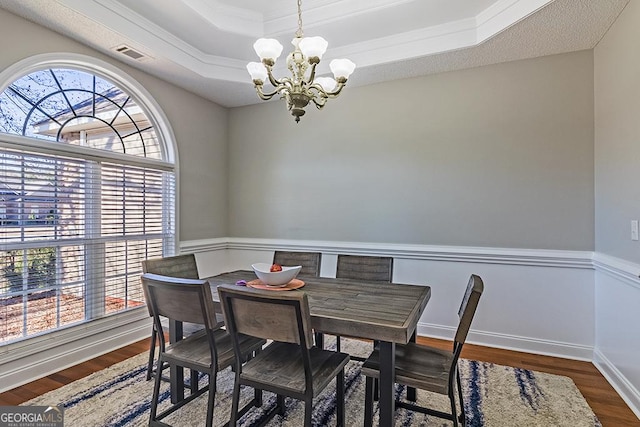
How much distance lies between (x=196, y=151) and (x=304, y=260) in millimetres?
2092

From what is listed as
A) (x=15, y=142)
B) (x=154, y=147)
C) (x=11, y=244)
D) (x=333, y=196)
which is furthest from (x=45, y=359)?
(x=333, y=196)

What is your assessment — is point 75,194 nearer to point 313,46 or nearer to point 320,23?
point 313,46

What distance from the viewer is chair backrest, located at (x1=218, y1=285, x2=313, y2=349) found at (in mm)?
1499

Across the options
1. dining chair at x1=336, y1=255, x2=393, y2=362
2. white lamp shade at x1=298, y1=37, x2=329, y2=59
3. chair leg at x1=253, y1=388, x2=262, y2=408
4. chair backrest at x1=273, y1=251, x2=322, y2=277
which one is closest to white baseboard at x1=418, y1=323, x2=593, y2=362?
dining chair at x1=336, y1=255, x2=393, y2=362

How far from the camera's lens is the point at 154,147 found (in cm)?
361

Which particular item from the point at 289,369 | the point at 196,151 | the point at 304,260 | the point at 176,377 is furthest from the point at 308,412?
the point at 196,151

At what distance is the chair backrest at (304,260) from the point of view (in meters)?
2.92

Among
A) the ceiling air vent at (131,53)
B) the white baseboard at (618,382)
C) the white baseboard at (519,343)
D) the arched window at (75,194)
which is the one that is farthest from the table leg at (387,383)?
the ceiling air vent at (131,53)

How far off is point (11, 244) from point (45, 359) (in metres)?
0.95

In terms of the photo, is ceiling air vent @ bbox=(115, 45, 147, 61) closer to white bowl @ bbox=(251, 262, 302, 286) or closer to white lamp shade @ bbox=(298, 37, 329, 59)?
white lamp shade @ bbox=(298, 37, 329, 59)

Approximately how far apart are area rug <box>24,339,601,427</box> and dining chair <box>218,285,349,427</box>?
0.42m

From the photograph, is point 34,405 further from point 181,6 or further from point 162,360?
point 181,6

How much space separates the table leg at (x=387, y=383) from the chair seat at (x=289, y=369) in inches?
10.2

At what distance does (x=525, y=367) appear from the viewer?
275cm
